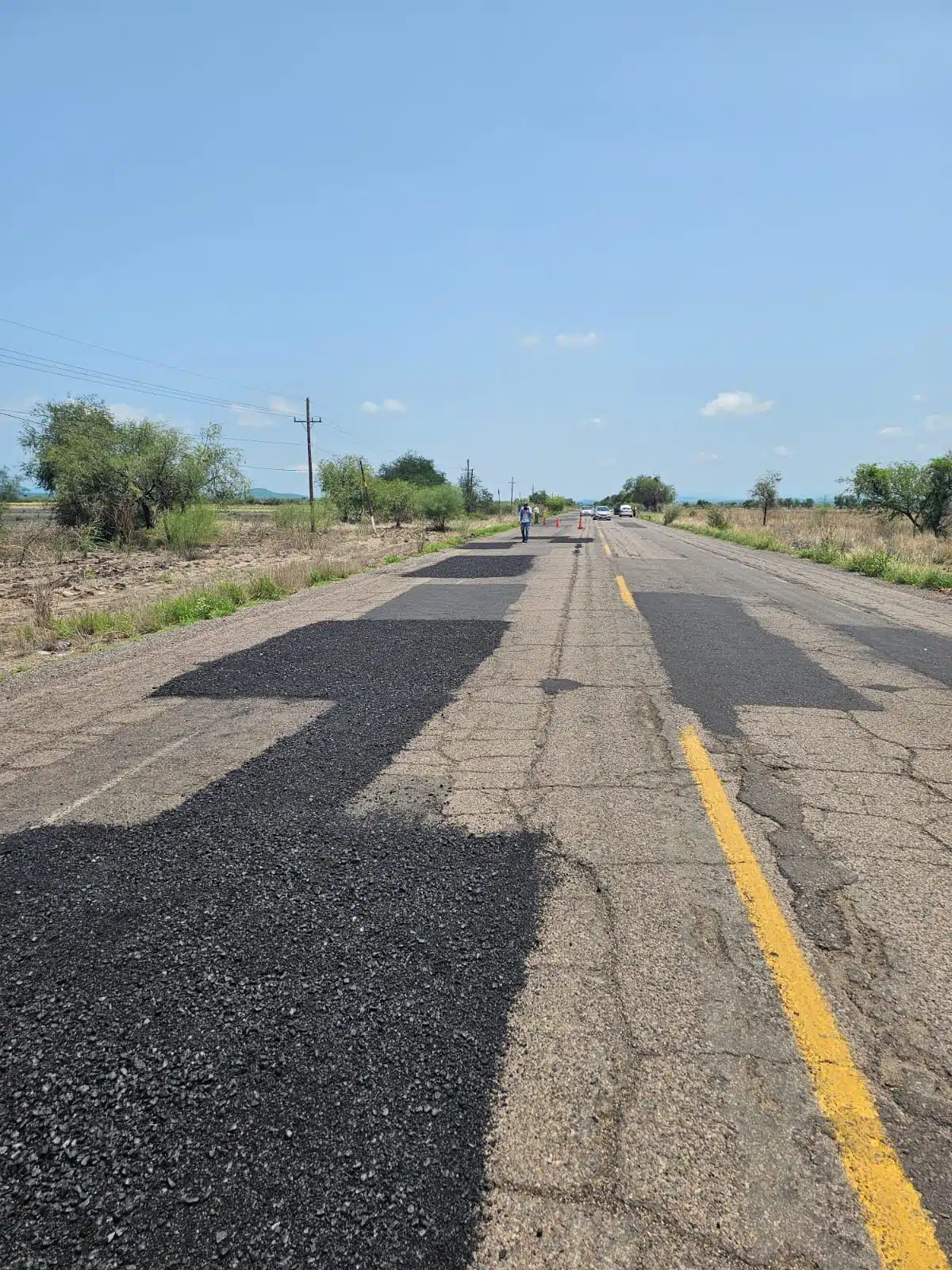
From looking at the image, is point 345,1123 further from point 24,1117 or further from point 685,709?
point 685,709

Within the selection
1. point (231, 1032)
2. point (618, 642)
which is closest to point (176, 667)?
point (618, 642)

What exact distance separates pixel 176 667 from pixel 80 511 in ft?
101

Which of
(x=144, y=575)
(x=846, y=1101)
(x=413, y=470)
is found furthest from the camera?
(x=413, y=470)

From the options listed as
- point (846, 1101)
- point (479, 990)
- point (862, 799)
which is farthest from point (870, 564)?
point (479, 990)

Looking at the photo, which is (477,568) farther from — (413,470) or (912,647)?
(413,470)

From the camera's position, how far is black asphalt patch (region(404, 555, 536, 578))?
55.0 ft

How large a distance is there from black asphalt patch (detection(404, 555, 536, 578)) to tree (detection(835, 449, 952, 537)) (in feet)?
81.6

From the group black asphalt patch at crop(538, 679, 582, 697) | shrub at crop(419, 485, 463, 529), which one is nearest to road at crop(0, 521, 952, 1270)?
black asphalt patch at crop(538, 679, 582, 697)

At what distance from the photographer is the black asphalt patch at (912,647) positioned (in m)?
7.46

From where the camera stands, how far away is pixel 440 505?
4869 cm

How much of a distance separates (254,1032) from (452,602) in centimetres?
1008

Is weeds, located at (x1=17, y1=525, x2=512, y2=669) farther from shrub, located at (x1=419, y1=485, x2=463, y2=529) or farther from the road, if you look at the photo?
shrub, located at (x1=419, y1=485, x2=463, y2=529)

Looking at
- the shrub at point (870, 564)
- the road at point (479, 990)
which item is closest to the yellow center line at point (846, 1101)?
the road at point (479, 990)

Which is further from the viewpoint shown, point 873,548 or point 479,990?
point 873,548
